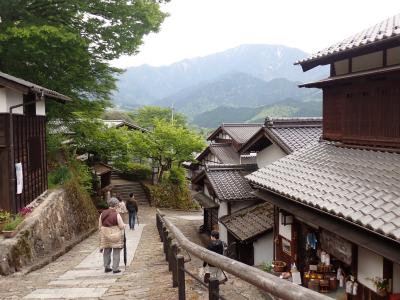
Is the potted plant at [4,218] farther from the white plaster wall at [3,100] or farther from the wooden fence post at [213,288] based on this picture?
the wooden fence post at [213,288]

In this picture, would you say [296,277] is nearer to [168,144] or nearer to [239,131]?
[239,131]

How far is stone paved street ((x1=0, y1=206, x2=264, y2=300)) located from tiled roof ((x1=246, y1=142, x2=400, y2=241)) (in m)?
2.50

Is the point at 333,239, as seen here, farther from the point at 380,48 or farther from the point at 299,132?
the point at 299,132

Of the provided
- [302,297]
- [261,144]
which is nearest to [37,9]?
[261,144]

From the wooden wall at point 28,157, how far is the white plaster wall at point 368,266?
10798 millimetres

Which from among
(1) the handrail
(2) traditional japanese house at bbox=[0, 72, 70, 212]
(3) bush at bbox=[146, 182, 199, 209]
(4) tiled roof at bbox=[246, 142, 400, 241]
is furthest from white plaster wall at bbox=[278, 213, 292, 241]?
(3) bush at bbox=[146, 182, 199, 209]

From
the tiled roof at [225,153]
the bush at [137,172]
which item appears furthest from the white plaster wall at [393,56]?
the bush at [137,172]

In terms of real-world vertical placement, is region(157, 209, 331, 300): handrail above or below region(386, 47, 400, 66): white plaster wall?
below

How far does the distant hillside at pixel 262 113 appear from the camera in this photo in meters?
123

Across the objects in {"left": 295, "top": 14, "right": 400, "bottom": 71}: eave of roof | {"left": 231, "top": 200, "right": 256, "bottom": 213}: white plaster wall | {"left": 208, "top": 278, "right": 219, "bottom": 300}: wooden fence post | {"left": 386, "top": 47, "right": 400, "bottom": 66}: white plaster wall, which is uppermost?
{"left": 295, "top": 14, "right": 400, "bottom": 71}: eave of roof

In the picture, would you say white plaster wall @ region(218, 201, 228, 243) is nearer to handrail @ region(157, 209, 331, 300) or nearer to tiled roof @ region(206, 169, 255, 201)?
tiled roof @ region(206, 169, 255, 201)

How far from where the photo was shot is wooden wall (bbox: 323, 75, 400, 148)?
9.44 meters

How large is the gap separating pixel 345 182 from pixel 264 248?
901 centimetres

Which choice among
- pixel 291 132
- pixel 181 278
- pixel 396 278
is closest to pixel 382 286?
pixel 396 278
